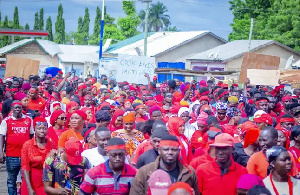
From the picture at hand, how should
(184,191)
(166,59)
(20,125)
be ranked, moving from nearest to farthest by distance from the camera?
(184,191) → (20,125) → (166,59)

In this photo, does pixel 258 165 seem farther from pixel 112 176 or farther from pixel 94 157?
pixel 94 157

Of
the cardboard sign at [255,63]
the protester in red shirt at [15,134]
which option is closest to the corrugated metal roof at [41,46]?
the cardboard sign at [255,63]

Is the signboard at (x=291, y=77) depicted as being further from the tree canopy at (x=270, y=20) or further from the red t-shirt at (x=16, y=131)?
the tree canopy at (x=270, y=20)

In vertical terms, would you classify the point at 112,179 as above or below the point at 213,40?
below

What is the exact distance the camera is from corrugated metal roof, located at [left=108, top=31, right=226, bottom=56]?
52312mm

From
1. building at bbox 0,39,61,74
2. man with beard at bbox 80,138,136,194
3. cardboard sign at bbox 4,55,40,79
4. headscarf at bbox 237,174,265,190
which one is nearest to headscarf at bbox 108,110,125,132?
man with beard at bbox 80,138,136,194

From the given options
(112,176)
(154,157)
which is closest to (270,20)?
(154,157)

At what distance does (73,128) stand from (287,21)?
37.3 m

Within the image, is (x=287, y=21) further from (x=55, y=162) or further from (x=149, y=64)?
(x=55, y=162)

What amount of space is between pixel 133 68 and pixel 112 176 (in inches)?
513

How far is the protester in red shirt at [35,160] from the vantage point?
7984 mm

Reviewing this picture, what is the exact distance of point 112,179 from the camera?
19.4 feet

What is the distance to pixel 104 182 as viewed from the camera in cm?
588

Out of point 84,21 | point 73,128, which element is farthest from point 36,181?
point 84,21
